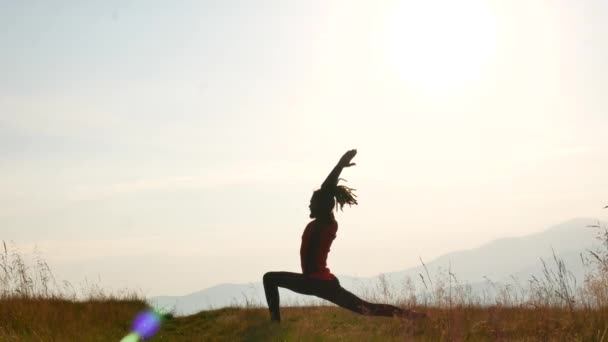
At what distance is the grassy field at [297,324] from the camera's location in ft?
24.9

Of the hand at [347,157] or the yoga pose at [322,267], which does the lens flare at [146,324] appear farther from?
the hand at [347,157]

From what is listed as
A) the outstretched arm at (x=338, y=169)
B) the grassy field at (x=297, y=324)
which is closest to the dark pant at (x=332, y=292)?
the grassy field at (x=297, y=324)

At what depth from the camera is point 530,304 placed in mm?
9602

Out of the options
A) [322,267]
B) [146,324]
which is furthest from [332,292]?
[146,324]

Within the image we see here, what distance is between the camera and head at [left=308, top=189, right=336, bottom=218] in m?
8.94

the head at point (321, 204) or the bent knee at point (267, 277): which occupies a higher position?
the head at point (321, 204)

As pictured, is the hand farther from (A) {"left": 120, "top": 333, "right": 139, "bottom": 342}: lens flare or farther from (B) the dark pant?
(A) {"left": 120, "top": 333, "right": 139, "bottom": 342}: lens flare

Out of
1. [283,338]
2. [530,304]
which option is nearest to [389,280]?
[530,304]

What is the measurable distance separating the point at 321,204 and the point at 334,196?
1.69 ft

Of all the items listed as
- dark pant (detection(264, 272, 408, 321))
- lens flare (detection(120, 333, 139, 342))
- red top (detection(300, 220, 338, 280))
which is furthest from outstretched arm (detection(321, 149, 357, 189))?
lens flare (detection(120, 333, 139, 342))

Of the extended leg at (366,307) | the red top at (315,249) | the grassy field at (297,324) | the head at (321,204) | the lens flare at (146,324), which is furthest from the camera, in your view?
the lens flare at (146,324)

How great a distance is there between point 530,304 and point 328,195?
411cm

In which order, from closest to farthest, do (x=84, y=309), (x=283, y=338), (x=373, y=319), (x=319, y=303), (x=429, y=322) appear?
1. (x=283, y=338)
2. (x=429, y=322)
3. (x=373, y=319)
4. (x=84, y=309)
5. (x=319, y=303)

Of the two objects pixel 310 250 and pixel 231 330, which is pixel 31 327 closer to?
pixel 231 330
